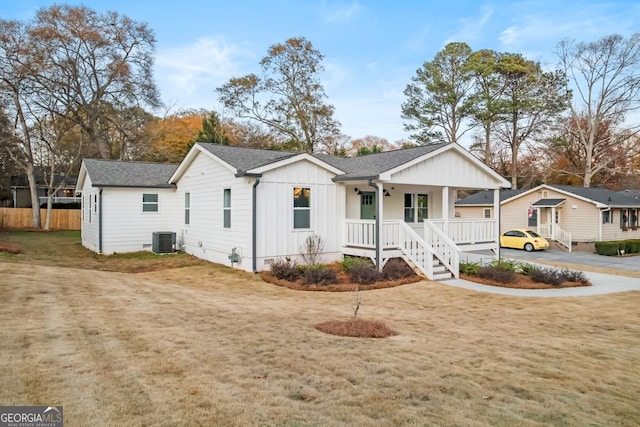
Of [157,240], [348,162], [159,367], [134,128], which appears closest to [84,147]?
[134,128]

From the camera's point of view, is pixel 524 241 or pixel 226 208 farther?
pixel 524 241

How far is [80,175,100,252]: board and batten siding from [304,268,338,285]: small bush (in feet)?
34.8

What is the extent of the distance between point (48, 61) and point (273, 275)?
27.6m

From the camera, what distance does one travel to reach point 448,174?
49.7ft

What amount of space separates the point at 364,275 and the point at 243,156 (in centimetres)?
586

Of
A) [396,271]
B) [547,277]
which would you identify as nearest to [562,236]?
[547,277]

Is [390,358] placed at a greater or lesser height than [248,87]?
lesser

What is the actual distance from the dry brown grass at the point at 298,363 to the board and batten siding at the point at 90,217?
9.16m

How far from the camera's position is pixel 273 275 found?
480 inches

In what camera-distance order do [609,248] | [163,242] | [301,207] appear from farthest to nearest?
Answer: [609,248]
[163,242]
[301,207]

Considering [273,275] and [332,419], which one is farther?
[273,275]

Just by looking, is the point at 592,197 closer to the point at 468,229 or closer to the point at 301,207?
the point at 468,229

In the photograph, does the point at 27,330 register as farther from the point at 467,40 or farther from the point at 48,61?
the point at 467,40

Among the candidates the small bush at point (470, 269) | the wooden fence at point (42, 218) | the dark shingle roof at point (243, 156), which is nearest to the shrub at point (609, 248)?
the small bush at point (470, 269)
